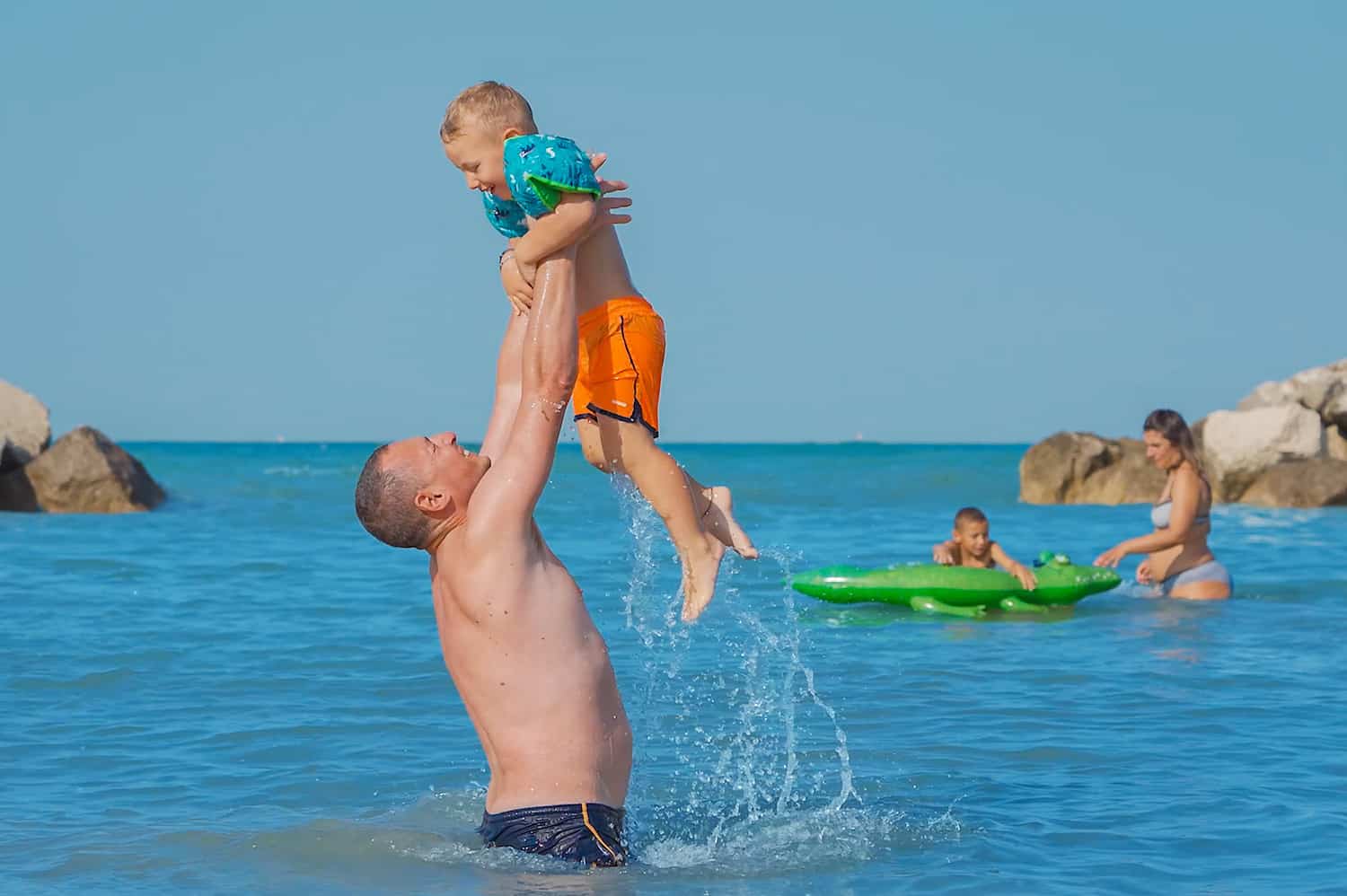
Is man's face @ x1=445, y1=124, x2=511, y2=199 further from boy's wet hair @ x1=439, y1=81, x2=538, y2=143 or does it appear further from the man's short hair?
the man's short hair

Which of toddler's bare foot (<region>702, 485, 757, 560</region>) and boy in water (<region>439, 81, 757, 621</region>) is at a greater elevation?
boy in water (<region>439, 81, 757, 621</region>)

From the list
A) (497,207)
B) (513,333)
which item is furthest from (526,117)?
(513,333)

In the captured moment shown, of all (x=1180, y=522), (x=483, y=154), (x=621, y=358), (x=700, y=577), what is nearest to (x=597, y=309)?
(x=621, y=358)

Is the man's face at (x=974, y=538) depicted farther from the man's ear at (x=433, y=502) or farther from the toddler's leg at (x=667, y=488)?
the man's ear at (x=433, y=502)

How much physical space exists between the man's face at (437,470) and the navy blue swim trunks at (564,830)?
959mm

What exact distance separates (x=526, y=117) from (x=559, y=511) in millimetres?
20931

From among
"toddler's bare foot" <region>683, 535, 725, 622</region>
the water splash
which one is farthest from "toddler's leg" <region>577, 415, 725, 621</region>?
the water splash

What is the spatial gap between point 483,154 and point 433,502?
119 cm

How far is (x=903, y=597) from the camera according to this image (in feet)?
40.0

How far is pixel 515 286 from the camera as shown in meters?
5.02

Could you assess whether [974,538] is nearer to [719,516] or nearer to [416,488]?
[719,516]

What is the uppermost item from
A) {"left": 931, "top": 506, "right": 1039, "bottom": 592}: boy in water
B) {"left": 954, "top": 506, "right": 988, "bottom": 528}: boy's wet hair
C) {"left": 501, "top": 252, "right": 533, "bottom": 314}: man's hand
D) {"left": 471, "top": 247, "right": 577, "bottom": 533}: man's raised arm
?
{"left": 501, "top": 252, "right": 533, "bottom": 314}: man's hand

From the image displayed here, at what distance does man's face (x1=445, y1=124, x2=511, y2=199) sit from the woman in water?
838 centimetres

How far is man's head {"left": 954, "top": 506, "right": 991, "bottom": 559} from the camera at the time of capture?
42.2 ft
